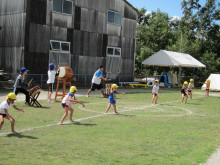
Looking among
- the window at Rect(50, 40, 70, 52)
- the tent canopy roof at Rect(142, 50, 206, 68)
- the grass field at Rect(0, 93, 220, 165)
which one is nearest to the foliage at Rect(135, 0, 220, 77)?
the tent canopy roof at Rect(142, 50, 206, 68)

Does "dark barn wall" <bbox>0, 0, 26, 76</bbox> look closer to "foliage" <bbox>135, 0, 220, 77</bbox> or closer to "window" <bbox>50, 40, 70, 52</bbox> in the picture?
"window" <bbox>50, 40, 70, 52</bbox>

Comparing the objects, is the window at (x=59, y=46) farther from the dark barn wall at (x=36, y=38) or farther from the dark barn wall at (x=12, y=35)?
the dark barn wall at (x=12, y=35)

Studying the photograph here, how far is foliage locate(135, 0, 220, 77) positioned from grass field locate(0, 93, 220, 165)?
37016 millimetres

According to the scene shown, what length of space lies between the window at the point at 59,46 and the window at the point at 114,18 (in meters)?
6.31

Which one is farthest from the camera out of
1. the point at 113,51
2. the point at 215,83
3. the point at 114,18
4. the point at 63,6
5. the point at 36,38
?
the point at 215,83

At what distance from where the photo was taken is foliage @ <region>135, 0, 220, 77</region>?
162 ft

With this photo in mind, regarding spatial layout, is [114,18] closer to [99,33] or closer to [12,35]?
[99,33]

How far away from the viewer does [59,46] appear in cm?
2741

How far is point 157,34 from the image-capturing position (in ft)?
193

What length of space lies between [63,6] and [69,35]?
2560 mm

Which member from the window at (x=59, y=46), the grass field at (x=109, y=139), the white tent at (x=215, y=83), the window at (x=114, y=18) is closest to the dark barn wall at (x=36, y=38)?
the window at (x=59, y=46)

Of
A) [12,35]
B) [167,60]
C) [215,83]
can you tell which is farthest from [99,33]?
[215,83]

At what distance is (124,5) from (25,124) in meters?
25.1

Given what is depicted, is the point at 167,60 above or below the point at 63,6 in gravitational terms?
below
